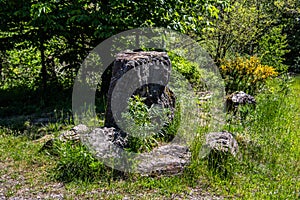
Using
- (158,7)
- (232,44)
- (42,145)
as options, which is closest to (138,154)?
(42,145)

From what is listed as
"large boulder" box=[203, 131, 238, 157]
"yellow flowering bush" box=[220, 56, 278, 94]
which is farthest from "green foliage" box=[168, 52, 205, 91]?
"large boulder" box=[203, 131, 238, 157]

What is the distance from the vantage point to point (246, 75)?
6531mm

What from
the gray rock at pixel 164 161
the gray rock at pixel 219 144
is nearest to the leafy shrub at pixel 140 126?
the gray rock at pixel 164 161

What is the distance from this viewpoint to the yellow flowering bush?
6414mm

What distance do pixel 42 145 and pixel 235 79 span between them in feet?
12.8

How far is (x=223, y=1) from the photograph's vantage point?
5.64 meters

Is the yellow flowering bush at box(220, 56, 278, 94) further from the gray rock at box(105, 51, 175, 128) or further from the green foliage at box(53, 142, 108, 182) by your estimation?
the green foliage at box(53, 142, 108, 182)

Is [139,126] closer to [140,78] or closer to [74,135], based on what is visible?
[140,78]

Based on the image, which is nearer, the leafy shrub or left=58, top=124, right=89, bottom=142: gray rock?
the leafy shrub

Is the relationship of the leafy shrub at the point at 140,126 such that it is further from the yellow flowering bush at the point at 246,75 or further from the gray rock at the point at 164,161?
the yellow flowering bush at the point at 246,75

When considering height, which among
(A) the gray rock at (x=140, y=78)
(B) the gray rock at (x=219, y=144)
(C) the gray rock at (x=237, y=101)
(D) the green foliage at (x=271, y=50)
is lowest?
(B) the gray rock at (x=219, y=144)

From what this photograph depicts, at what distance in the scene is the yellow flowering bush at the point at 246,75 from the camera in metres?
6.41

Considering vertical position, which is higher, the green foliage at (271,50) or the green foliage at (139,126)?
Result: the green foliage at (271,50)

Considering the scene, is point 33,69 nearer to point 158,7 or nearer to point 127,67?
point 158,7
